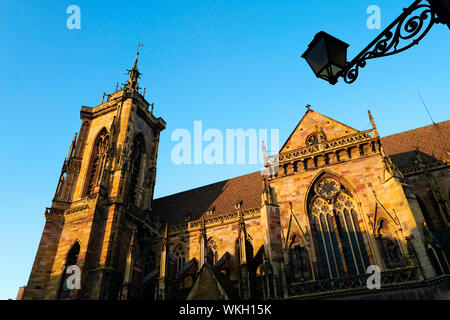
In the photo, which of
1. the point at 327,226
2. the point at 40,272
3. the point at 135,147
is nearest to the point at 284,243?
the point at 327,226

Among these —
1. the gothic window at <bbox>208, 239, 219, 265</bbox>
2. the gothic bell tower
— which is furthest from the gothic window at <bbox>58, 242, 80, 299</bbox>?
the gothic window at <bbox>208, 239, 219, 265</bbox>

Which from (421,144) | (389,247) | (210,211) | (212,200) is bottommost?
(389,247)

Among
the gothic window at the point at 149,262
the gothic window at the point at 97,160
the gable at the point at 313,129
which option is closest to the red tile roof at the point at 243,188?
the gothic window at the point at 149,262

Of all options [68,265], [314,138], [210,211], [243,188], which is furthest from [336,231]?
[68,265]

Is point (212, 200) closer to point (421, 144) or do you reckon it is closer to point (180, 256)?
point (180, 256)

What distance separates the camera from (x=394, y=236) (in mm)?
12633

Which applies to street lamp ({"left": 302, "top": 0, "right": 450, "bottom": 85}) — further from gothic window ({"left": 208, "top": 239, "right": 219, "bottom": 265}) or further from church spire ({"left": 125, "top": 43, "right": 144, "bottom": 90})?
church spire ({"left": 125, "top": 43, "right": 144, "bottom": 90})

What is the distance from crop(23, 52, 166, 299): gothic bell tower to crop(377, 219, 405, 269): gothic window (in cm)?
1298

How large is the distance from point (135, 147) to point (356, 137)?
18.4m

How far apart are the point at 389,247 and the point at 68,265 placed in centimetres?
1784

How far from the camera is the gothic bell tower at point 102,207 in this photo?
18625 millimetres

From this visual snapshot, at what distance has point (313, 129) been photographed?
55.7 feet
